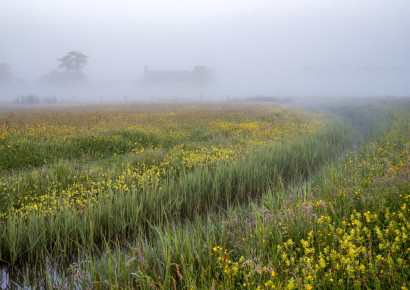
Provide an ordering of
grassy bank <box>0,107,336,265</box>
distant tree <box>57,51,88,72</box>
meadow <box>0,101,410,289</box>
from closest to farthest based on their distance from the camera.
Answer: meadow <box>0,101,410,289</box>
grassy bank <box>0,107,336,265</box>
distant tree <box>57,51,88,72</box>

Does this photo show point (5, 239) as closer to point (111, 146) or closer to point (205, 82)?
point (111, 146)

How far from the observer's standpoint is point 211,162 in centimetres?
756

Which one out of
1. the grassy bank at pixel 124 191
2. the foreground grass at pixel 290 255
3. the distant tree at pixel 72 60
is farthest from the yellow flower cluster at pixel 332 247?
the distant tree at pixel 72 60

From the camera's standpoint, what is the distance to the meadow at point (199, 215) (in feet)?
8.45

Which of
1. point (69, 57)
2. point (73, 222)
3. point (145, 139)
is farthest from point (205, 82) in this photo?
point (73, 222)

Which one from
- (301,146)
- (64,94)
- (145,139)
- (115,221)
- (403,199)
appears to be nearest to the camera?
(403,199)

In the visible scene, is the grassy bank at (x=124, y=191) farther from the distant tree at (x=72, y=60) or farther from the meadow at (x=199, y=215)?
Answer: the distant tree at (x=72, y=60)

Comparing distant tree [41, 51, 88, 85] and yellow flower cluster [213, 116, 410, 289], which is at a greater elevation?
distant tree [41, 51, 88, 85]

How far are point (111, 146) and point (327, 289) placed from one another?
347 inches

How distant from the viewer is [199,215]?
533cm

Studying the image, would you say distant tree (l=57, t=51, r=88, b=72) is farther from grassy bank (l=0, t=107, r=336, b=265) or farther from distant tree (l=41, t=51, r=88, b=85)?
grassy bank (l=0, t=107, r=336, b=265)

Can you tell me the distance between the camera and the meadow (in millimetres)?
2574

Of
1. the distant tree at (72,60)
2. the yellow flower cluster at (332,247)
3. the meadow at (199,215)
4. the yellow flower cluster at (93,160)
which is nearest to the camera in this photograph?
the yellow flower cluster at (332,247)

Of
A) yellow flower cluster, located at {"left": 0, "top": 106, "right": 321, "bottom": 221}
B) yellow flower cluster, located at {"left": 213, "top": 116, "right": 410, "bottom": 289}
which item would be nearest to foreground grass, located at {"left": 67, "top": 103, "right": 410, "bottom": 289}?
yellow flower cluster, located at {"left": 213, "top": 116, "right": 410, "bottom": 289}
